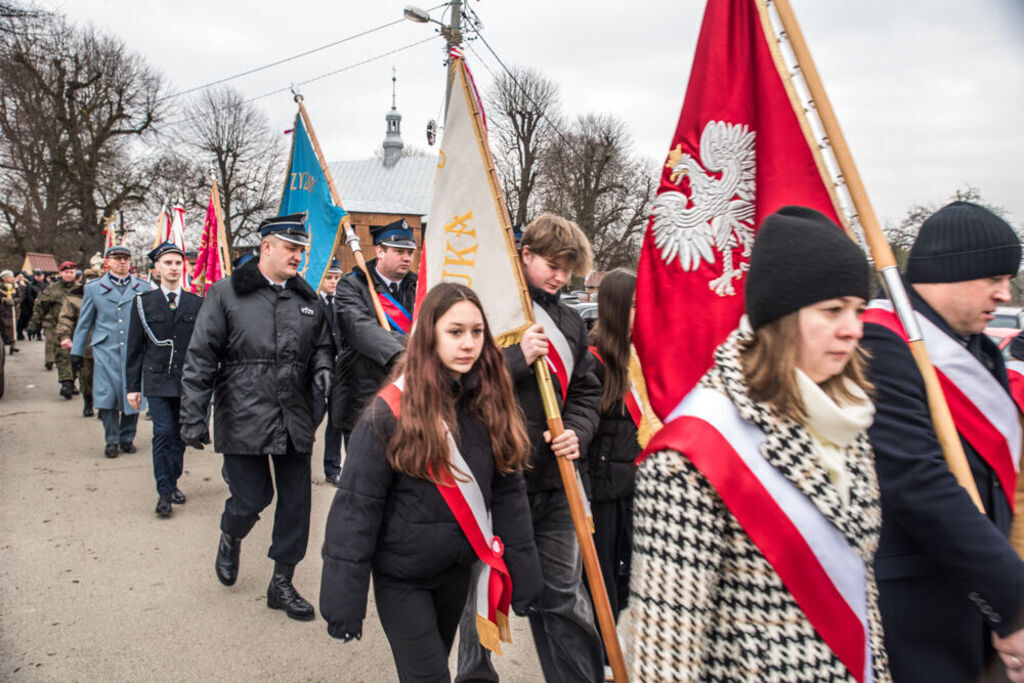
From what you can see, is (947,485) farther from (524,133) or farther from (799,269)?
(524,133)

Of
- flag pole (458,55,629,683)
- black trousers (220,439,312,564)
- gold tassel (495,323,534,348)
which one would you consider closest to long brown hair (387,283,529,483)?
flag pole (458,55,629,683)

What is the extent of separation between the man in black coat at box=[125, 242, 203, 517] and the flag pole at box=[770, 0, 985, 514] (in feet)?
16.9

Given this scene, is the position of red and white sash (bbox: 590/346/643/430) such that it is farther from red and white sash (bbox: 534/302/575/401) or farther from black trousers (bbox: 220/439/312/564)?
black trousers (bbox: 220/439/312/564)

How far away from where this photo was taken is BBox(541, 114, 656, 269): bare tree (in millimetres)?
35688

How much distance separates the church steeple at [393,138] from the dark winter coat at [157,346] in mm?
59062

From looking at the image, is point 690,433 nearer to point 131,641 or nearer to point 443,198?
point 443,198

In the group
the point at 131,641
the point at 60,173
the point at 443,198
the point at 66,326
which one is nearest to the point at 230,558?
the point at 131,641

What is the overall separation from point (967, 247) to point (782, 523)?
3.86 feet

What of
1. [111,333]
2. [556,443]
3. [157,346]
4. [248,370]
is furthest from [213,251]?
[556,443]

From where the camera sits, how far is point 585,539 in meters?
2.59

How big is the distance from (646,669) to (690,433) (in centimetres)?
47

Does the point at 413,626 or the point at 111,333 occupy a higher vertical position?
the point at 111,333

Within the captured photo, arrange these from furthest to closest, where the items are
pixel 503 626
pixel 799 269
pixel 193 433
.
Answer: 1. pixel 193 433
2. pixel 503 626
3. pixel 799 269

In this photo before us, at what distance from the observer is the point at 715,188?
2.48 meters
